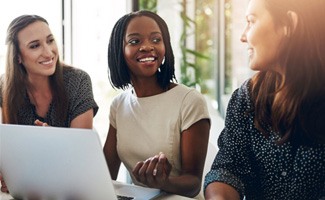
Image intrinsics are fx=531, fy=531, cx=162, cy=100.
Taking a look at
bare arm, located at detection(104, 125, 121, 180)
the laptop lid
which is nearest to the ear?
the laptop lid

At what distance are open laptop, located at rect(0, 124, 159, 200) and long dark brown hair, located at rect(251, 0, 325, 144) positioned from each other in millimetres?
507

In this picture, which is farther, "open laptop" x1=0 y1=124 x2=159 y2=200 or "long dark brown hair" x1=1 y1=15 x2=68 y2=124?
"long dark brown hair" x1=1 y1=15 x2=68 y2=124

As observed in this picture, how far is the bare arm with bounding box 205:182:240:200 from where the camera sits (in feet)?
4.50

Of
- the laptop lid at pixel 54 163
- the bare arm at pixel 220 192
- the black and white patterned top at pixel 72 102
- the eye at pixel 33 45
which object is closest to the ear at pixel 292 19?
→ the bare arm at pixel 220 192

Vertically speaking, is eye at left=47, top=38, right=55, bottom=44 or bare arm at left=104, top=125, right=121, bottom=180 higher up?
eye at left=47, top=38, right=55, bottom=44

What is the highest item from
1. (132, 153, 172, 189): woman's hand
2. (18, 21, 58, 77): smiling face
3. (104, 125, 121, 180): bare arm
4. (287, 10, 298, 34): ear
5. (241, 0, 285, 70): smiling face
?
(287, 10, 298, 34): ear

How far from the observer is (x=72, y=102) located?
2.08m

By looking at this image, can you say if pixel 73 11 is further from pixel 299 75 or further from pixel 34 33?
pixel 299 75

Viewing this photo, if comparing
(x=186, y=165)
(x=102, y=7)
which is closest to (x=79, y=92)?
(x=186, y=165)

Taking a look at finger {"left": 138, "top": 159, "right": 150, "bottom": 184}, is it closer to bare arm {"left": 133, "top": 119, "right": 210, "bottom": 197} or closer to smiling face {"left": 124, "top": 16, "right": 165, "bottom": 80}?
bare arm {"left": 133, "top": 119, "right": 210, "bottom": 197}

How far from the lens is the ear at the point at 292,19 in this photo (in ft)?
4.32

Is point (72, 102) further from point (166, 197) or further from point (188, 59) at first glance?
point (188, 59)

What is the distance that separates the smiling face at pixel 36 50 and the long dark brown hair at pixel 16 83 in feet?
0.07

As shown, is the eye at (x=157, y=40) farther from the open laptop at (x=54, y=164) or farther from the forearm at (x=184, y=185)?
the open laptop at (x=54, y=164)
